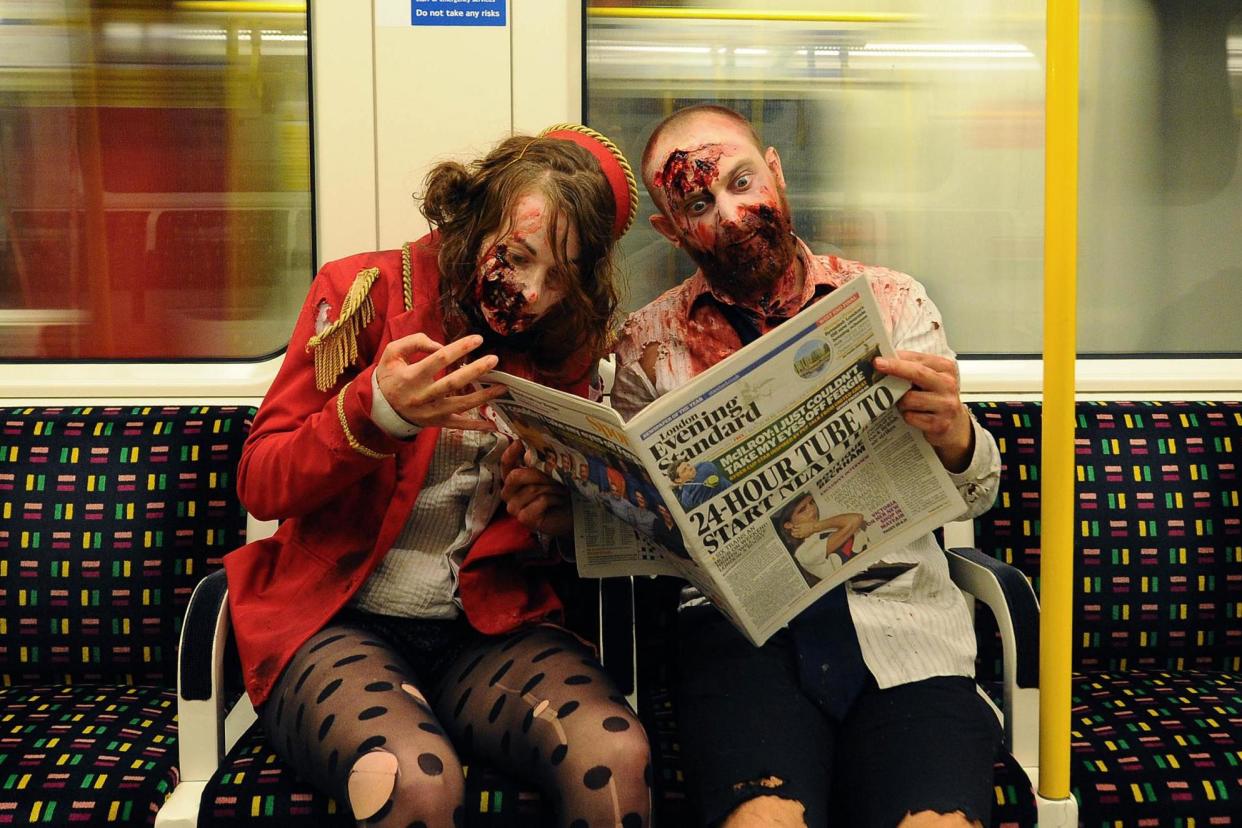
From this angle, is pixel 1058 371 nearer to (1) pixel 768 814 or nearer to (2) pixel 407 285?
(1) pixel 768 814

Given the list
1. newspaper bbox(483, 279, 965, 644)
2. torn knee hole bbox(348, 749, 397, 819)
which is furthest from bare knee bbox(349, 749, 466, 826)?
newspaper bbox(483, 279, 965, 644)

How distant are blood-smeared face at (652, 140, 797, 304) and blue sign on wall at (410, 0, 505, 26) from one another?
2.55 ft

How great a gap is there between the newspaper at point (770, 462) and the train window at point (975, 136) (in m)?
1.04

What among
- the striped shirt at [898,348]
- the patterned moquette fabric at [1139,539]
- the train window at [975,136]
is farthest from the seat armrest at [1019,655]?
the train window at [975,136]

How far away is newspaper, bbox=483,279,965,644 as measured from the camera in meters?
1.30

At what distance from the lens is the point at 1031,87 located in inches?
100.0

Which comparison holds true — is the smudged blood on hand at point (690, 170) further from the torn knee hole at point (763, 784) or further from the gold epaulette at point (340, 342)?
the torn knee hole at point (763, 784)

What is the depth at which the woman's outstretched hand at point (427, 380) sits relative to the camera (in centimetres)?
140

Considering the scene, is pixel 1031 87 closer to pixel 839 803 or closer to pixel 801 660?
pixel 801 660

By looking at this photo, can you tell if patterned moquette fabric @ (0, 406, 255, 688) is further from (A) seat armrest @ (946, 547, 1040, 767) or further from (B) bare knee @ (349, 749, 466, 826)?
(A) seat armrest @ (946, 547, 1040, 767)

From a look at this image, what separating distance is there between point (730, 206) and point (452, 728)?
34.2 inches

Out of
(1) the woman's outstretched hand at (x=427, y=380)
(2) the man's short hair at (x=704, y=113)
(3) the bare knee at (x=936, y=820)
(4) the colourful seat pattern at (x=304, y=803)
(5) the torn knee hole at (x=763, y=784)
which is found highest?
(2) the man's short hair at (x=704, y=113)

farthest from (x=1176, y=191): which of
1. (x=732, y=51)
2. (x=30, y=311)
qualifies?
(x=30, y=311)

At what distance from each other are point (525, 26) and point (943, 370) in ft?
4.23
